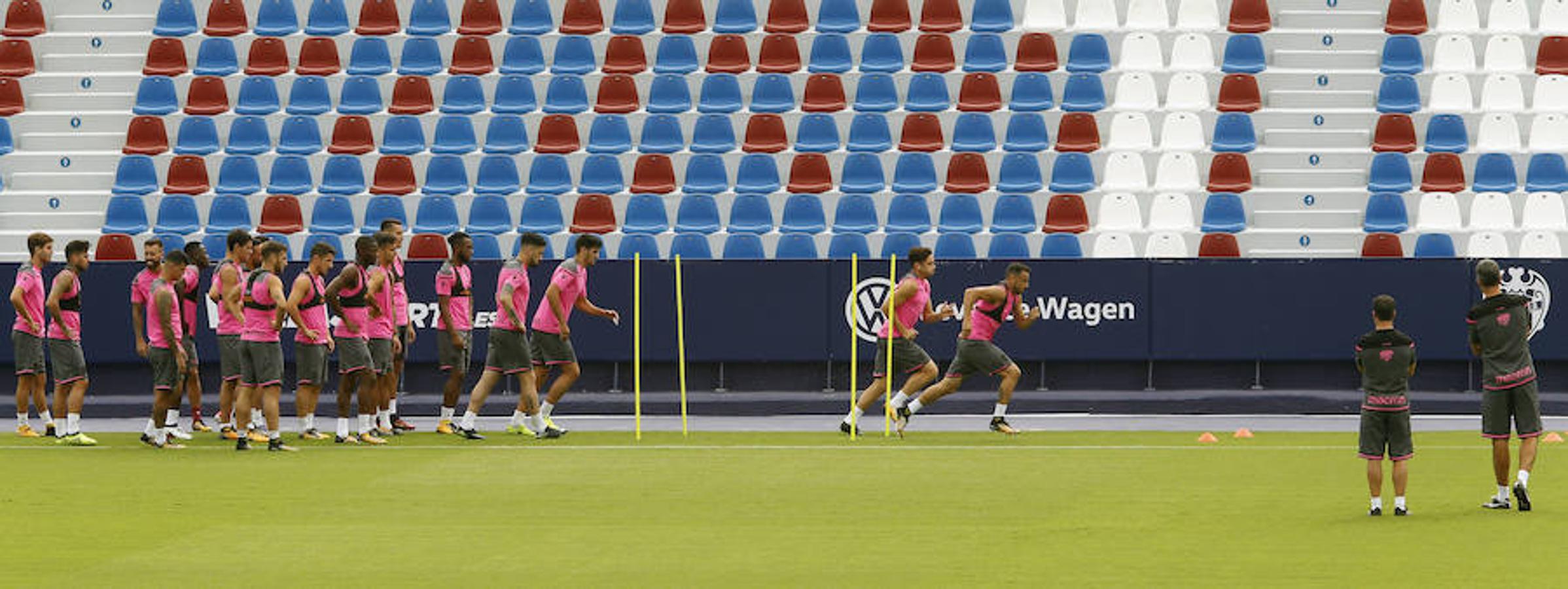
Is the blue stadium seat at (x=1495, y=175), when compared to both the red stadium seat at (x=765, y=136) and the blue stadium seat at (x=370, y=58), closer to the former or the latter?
the red stadium seat at (x=765, y=136)

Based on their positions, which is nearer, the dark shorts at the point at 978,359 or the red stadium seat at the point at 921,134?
the dark shorts at the point at 978,359

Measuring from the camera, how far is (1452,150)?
25984mm

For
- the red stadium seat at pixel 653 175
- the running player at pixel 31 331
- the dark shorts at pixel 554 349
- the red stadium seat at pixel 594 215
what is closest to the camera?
the running player at pixel 31 331

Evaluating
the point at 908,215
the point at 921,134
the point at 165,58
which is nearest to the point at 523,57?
the point at 165,58

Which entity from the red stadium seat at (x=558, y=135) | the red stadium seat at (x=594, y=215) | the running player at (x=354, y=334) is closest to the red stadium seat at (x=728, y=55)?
the red stadium seat at (x=558, y=135)

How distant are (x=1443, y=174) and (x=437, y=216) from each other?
13235 mm

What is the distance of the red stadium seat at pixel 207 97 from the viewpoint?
26688 mm

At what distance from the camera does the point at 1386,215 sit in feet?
83.3

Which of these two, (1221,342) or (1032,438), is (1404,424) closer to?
(1032,438)

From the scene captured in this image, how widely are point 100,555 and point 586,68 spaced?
17174 millimetres

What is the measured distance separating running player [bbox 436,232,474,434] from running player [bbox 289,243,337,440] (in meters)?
1.42

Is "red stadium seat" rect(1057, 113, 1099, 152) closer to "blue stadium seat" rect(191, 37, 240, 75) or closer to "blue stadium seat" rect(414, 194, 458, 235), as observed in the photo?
"blue stadium seat" rect(414, 194, 458, 235)

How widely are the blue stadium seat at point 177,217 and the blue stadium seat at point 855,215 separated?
8408 mm

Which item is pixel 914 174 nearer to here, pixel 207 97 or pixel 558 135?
pixel 558 135
